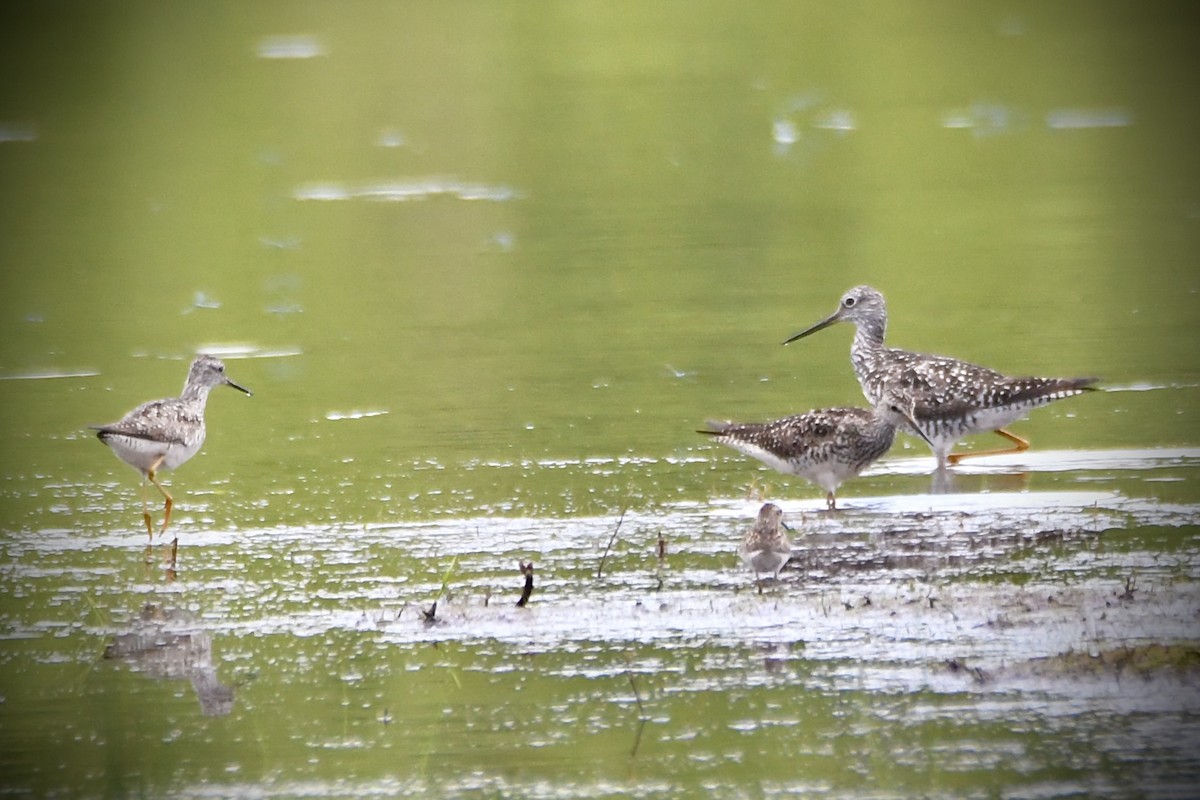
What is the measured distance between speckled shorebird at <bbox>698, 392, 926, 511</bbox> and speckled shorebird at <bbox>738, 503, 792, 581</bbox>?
47.5 inches

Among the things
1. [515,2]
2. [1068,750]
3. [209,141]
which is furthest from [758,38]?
[1068,750]

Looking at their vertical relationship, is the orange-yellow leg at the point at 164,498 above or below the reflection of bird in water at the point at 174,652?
above

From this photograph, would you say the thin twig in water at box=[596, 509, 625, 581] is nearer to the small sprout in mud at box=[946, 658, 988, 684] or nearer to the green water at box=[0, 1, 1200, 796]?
the green water at box=[0, 1, 1200, 796]

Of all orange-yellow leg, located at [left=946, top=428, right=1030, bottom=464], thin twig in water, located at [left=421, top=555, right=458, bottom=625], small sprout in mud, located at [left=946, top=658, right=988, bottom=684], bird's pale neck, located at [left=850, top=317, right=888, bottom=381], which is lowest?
small sprout in mud, located at [left=946, top=658, right=988, bottom=684]

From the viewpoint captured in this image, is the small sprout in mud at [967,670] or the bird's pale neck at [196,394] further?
the bird's pale neck at [196,394]

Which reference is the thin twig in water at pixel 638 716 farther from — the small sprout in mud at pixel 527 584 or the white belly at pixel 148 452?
the white belly at pixel 148 452

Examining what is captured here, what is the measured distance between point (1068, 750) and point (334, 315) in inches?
337

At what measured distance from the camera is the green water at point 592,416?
5.60 meters

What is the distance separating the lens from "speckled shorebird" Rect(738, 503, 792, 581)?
680cm


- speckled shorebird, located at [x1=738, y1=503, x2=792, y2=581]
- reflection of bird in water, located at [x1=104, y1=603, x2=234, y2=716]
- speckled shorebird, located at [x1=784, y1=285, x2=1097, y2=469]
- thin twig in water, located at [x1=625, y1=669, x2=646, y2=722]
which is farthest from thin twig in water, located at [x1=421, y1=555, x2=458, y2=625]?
speckled shorebird, located at [x1=784, y1=285, x2=1097, y2=469]

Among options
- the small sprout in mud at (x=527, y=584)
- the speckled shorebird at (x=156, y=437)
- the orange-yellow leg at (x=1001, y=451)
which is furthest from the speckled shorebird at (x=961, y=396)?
the speckled shorebird at (x=156, y=437)

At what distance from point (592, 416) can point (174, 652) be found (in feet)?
12.3

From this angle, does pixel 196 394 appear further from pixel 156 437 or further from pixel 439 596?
pixel 439 596

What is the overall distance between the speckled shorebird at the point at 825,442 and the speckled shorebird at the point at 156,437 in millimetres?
2456
